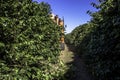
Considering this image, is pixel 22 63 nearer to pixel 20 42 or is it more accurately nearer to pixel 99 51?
pixel 20 42

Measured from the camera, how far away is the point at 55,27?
56.4 feet

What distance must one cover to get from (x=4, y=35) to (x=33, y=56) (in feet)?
5.03

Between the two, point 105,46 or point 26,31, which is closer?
point 105,46

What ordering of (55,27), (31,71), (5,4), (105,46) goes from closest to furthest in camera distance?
1. (105,46)
2. (5,4)
3. (31,71)
4. (55,27)

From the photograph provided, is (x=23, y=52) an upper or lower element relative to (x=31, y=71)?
upper

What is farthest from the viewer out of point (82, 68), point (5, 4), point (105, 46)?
point (82, 68)

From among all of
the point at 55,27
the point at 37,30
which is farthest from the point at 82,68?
the point at 37,30

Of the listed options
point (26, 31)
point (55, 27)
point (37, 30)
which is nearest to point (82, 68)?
point (55, 27)

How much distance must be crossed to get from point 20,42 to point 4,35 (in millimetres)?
662

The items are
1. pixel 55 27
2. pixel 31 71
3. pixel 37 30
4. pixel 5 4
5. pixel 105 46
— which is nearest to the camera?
pixel 105 46

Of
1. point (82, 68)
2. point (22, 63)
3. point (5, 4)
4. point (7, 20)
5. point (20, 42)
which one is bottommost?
point (82, 68)

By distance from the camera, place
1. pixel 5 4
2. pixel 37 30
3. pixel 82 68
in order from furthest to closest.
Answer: pixel 82 68 → pixel 37 30 → pixel 5 4

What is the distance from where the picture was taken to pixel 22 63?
29.4 ft

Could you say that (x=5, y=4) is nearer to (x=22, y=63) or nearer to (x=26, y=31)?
(x=26, y=31)
